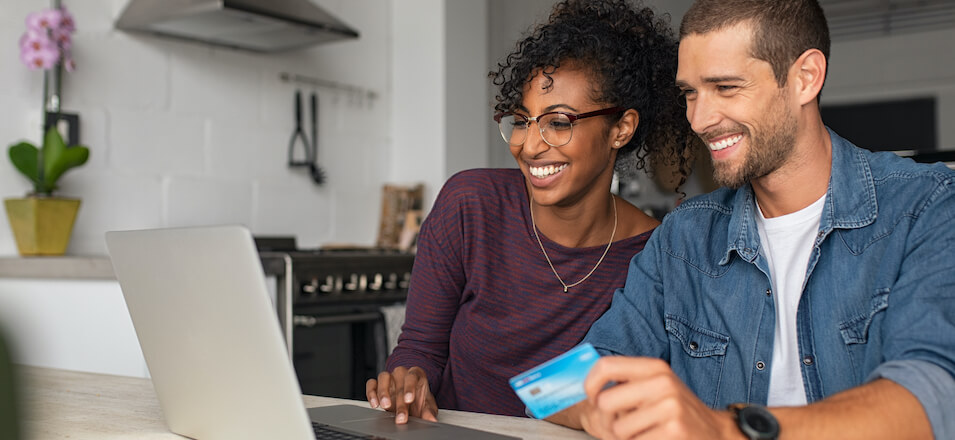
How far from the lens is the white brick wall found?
2758 mm

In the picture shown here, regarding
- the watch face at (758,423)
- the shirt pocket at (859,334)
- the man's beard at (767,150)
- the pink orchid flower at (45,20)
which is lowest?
the watch face at (758,423)

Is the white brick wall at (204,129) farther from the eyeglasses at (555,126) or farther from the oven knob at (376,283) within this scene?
the eyeglasses at (555,126)

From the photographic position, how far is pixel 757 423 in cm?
86

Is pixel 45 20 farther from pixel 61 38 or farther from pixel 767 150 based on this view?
pixel 767 150

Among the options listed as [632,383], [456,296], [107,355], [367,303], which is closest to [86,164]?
[107,355]

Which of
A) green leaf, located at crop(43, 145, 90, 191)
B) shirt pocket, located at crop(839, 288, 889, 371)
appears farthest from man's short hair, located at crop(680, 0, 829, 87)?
green leaf, located at crop(43, 145, 90, 191)

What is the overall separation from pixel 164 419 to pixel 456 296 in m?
0.62

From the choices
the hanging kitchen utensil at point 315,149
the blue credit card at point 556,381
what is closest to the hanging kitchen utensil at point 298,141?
the hanging kitchen utensil at point 315,149

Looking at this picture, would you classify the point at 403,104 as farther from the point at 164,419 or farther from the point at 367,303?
the point at 164,419

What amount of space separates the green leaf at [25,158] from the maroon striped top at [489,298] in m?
1.42

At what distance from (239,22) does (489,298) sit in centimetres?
168

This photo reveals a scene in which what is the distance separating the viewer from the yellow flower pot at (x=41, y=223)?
8.13 feet

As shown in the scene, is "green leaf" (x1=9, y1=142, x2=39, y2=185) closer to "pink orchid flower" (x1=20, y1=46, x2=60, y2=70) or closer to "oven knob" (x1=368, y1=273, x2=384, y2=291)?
"pink orchid flower" (x1=20, y1=46, x2=60, y2=70)

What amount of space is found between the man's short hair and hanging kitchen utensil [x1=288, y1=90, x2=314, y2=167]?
235cm
